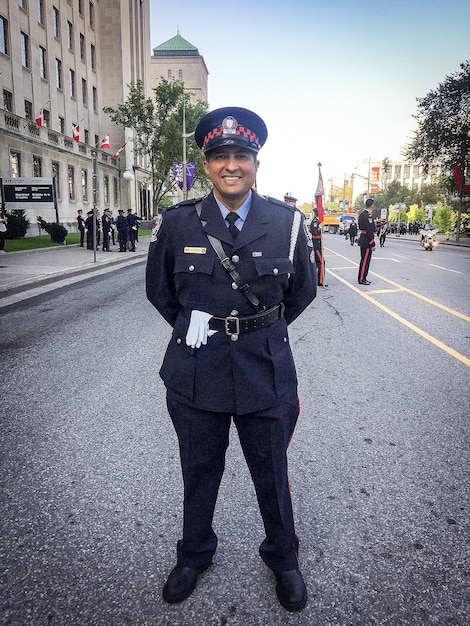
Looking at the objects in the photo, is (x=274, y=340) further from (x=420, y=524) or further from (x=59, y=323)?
(x=59, y=323)

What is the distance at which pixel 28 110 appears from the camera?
32.1 metres

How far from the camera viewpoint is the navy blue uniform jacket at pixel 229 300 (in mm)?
2020

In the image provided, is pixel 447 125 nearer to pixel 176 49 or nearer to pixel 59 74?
pixel 59 74

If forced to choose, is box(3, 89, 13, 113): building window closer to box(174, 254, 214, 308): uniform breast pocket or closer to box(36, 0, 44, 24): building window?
box(36, 0, 44, 24): building window

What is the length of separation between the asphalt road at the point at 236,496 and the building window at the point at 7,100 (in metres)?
29.2

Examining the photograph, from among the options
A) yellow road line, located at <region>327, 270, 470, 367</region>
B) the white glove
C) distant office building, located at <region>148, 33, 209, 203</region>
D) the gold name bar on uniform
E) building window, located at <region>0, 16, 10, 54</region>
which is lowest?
yellow road line, located at <region>327, 270, 470, 367</region>

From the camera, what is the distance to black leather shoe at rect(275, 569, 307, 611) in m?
2.01

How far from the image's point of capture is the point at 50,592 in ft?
6.86

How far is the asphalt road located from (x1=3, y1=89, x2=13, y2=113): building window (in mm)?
29178

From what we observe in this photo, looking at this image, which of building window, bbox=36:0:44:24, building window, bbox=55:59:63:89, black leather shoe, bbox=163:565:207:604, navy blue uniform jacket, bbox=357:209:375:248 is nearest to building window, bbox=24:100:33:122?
building window, bbox=55:59:63:89

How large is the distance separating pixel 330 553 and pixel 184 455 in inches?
36.1

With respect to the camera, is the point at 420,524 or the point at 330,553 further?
the point at 420,524

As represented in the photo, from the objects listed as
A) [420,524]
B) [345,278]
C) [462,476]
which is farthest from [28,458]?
[345,278]

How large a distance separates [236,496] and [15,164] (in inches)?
1235
